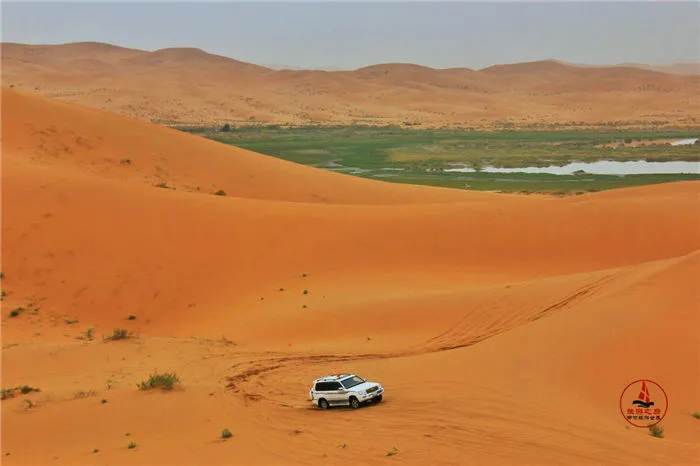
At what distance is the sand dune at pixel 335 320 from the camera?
1324 centimetres

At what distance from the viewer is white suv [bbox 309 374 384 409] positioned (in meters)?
14.6

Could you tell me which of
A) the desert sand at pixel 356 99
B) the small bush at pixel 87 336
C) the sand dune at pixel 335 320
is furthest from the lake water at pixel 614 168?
the desert sand at pixel 356 99

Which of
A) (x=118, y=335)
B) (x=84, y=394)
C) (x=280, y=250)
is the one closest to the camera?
(x=84, y=394)

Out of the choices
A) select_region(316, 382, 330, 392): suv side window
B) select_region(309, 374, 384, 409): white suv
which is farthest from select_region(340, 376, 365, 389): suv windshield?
select_region(316, 382, 330, 392): suv side window

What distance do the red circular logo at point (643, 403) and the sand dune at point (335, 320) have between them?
0.53 feet

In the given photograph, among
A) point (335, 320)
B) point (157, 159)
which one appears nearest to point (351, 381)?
point (335, 320)

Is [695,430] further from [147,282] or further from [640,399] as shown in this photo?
[147,282]

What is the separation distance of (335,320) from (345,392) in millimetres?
6865

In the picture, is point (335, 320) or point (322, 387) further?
point (335, 320)

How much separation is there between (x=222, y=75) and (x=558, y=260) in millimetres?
168585

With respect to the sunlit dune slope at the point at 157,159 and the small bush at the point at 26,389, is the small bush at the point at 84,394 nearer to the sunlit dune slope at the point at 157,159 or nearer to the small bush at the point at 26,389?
the small bush at the point at 26,389

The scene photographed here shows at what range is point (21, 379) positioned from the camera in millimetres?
17016

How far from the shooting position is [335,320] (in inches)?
846

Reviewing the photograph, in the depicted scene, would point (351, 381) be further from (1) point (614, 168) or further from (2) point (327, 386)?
(1) point (614, 168)
